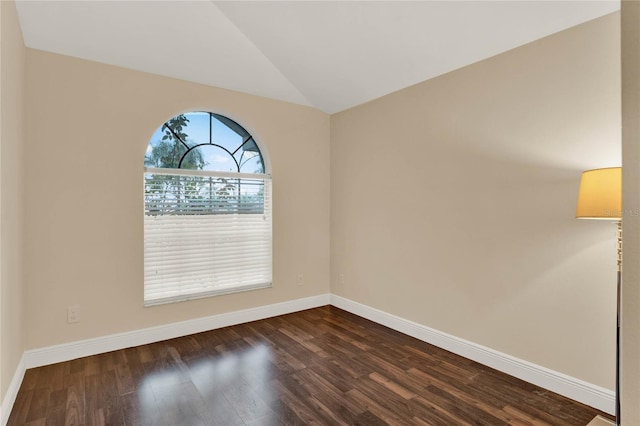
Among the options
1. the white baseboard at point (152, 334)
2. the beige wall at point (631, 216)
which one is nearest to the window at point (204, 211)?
the white baseboard at point (152, 334)

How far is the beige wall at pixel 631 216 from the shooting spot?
826 mm

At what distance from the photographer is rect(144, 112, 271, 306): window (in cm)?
319

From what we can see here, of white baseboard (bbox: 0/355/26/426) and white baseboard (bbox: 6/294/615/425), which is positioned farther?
white baseboard (bbox: 6/294/615/425)

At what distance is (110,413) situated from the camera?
2.02m

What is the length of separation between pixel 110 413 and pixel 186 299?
1.32 m

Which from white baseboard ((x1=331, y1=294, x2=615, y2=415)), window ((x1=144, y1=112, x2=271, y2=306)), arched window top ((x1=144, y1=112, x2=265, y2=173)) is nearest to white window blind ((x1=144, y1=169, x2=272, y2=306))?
window ((x1=144, y1=112, x2=271, y2=306))

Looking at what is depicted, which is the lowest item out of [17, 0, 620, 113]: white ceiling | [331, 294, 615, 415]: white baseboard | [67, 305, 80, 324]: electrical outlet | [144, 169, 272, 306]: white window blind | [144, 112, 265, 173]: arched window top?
[331, 294, 615, 415]: white baseboard

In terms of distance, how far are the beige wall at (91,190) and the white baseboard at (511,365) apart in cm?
175

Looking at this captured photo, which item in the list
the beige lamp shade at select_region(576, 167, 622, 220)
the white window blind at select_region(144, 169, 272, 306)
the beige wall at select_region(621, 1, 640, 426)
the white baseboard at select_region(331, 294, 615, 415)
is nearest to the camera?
the beige wall at select_region(621, 1, 640, 426)

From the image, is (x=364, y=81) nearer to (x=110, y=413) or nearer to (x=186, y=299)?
(x=186, y=299)

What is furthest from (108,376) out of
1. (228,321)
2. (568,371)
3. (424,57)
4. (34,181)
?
(424,57)

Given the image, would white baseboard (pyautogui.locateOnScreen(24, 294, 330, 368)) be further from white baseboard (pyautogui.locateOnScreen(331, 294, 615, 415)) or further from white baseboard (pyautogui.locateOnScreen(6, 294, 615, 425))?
white baseboard (pyautogui.locateOnScreen(331, 294, 615, 415))

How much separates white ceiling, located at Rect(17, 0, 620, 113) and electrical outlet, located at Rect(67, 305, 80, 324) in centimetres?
205

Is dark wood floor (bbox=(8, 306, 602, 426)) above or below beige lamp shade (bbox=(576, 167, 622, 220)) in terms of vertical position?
below
